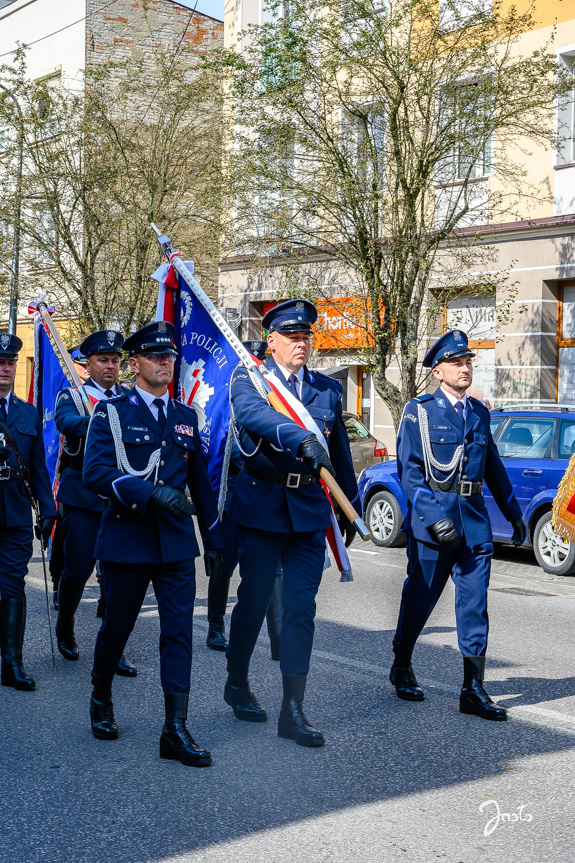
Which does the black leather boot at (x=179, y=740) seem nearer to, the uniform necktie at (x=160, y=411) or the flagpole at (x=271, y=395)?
the flagpole at (x=271, y=395)

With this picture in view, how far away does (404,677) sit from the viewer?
6227mm

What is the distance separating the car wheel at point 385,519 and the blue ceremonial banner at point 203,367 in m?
6.86

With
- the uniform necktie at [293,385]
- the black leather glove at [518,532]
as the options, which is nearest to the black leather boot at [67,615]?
the uniform necktie at [293,385]

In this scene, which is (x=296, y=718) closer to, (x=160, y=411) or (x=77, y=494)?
(x=160, y=411)

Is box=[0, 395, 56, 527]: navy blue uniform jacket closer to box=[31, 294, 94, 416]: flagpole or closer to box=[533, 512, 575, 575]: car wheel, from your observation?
box=[31, 294, 94, 416]: flagpole

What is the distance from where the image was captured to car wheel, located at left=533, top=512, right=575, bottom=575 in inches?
451

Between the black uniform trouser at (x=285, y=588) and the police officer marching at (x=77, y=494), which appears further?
the police officer marching at (x=77, y=494)

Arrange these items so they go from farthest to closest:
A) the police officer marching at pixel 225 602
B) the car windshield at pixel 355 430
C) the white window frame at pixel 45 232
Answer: the white window frame at pixel 45 232, the car windshield at pixel 355 430, the police officer marching at pixel 225 602

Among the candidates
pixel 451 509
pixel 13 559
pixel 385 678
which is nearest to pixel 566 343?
pixel 385 678

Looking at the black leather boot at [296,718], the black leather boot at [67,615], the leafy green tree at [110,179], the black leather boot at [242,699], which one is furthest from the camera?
the leafy green tree at [110,179]

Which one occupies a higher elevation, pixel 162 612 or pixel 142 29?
pixel 142 29

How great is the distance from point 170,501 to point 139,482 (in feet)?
0.65

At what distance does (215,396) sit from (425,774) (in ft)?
8.63

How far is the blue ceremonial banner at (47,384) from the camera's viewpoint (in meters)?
8.26
